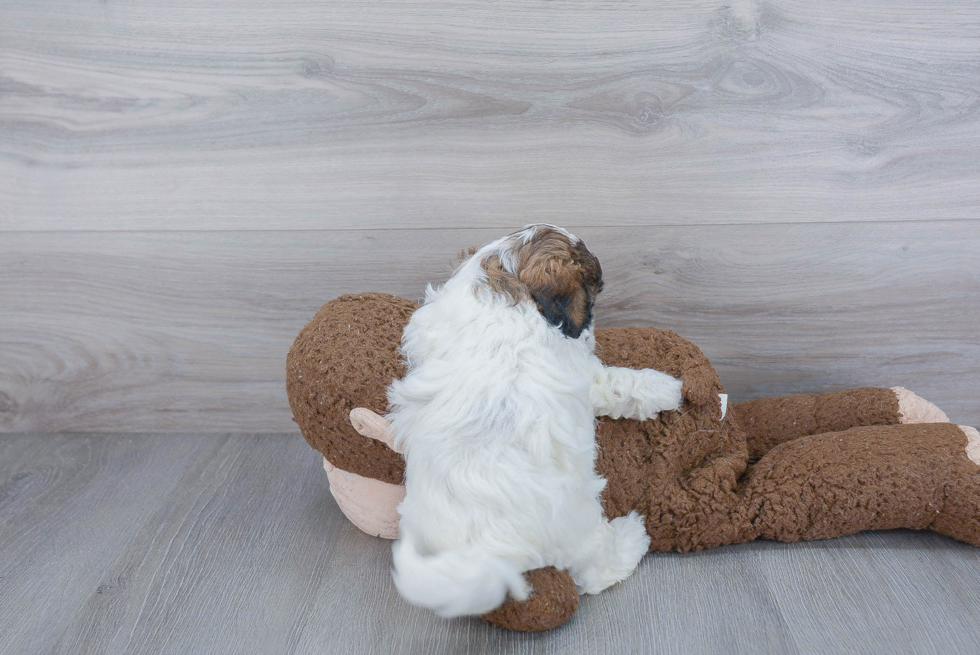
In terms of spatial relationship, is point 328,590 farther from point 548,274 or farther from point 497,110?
point 497,110

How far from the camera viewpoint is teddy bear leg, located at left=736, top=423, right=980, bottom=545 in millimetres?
1032

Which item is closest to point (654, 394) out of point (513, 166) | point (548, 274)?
point (548, 274)

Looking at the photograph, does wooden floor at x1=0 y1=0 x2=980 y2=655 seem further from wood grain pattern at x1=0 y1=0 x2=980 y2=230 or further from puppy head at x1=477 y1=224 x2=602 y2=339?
puppy head at x1=477 y1=224 x2=602 y2=339

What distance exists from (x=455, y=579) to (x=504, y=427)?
18cm

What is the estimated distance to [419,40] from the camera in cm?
123

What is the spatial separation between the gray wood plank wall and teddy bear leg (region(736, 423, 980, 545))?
33cm

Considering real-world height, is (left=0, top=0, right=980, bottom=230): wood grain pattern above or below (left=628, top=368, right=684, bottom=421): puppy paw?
above

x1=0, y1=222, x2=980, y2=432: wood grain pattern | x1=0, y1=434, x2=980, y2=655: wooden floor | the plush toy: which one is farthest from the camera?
x1=0, y1=222, x2=980, y2=432: wood grain pattern

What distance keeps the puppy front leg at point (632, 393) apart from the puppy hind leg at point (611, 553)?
0.51 ft

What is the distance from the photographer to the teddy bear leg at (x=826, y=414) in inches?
47.3

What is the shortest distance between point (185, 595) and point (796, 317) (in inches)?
44.4

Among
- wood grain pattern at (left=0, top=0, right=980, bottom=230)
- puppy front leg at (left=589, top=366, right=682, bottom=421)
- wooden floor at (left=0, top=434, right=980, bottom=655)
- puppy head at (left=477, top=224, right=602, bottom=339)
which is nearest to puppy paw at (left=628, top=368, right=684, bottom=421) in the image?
puppy front leg at (left=589, top=366, right=682, bottom=421)

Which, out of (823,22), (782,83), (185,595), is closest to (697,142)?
(782,83)

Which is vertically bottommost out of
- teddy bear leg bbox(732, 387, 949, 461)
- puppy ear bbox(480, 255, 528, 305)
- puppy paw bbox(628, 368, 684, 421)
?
teddy bear leg bbox(732, 387, 949, 461)
